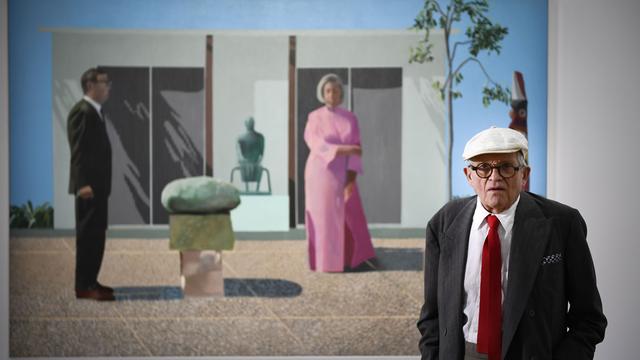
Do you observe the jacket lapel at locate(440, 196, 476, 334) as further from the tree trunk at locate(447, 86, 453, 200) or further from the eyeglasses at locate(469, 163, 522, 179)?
the tree trunk at locate(447, 86, 453, 200)

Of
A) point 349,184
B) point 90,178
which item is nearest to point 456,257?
point 349,184

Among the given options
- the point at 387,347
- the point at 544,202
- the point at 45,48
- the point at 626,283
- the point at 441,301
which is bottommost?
the point at 387,347

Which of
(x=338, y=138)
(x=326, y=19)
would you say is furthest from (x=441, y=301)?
(x=326, y=19)

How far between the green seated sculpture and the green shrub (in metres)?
1.41

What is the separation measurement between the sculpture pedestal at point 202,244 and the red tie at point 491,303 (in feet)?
10.8

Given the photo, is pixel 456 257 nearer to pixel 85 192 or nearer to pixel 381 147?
pixel 381 147

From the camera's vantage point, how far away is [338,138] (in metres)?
5.12

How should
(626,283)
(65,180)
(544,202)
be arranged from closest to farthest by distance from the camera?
(544,202)
(626,283)
(65,180)

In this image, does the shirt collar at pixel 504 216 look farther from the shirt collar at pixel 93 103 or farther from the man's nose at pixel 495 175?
the shirt collar at pixel 93 103

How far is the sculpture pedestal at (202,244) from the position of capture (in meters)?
5.05

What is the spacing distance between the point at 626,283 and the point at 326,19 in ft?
9.38

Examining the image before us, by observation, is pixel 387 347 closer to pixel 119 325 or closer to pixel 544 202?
pixel 119 325

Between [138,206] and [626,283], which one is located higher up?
[138,206]

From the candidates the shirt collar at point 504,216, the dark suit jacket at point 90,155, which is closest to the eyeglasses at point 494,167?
the shirt collar at point 504,216
